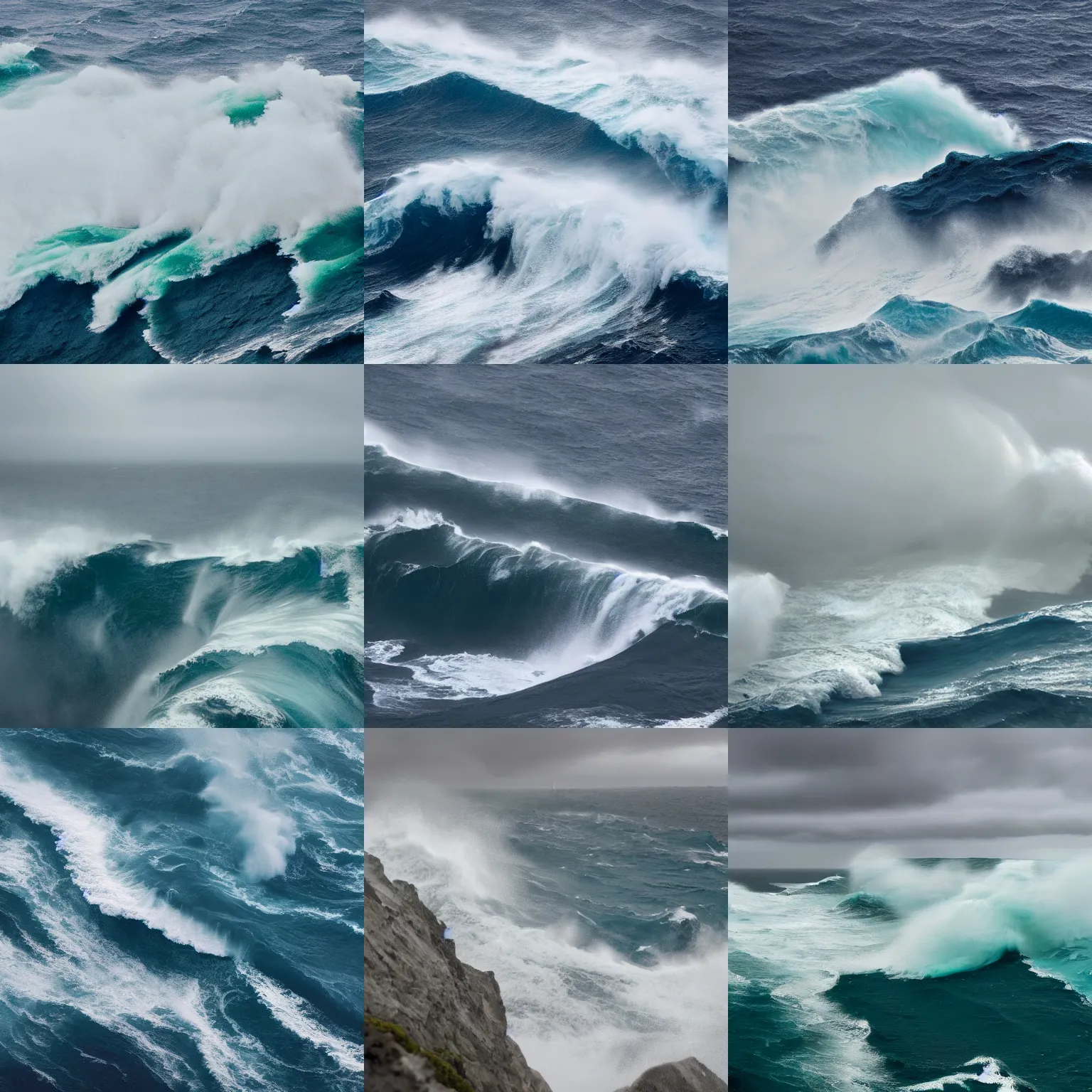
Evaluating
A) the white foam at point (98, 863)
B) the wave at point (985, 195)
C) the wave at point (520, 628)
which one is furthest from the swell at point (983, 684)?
the white foam at point (98, 863)

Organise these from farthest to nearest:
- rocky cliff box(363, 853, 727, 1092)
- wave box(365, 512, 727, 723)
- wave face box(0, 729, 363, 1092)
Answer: wave box(365, 512, 727, 723)
wave face box(0, 729, 363, 1092)
rocky cliff box(363, 853, 727, 1092)

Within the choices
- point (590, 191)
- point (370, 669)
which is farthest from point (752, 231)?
point (370, 669)

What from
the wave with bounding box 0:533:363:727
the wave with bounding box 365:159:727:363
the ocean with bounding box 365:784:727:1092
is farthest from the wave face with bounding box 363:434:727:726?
the wave with bounding box 365:159:727:363

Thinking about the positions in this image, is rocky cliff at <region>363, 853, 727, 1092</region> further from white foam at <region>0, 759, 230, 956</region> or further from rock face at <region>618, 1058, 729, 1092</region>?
white foam at <region>0, 759, 230, 956</region>

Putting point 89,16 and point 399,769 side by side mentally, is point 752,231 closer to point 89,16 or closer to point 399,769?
point 399,769

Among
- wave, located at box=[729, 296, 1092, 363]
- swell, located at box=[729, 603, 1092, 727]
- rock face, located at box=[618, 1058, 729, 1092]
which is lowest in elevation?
rock face, located at box=[618, 1058, 729, 1092]

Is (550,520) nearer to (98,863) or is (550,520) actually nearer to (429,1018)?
(429,1018)

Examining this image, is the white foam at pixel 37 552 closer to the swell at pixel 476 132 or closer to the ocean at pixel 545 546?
the ocean at pixel 545 546
